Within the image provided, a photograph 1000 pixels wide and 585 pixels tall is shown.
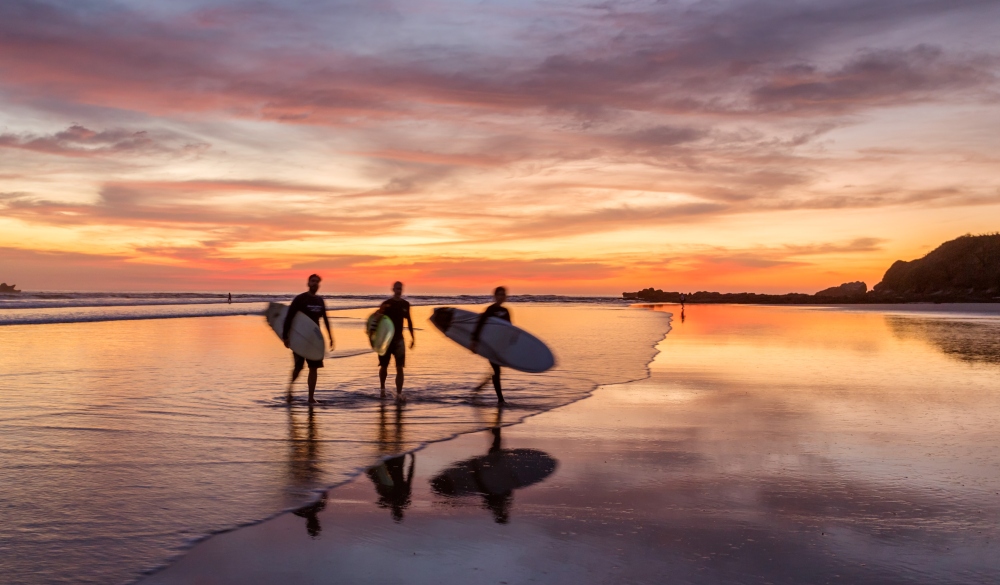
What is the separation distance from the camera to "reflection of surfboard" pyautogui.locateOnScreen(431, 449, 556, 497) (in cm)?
675

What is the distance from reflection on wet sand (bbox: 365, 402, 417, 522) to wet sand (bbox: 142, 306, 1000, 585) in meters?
0.03

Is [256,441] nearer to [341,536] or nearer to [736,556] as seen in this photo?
[341,536]

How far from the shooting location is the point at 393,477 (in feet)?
23.4

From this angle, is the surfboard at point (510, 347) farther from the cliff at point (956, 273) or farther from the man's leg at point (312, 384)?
the cliff at point (956, 273)

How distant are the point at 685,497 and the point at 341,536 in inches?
115

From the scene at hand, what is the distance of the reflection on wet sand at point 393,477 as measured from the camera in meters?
6.24

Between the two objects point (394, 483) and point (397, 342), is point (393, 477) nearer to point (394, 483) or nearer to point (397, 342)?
point (394, 483)

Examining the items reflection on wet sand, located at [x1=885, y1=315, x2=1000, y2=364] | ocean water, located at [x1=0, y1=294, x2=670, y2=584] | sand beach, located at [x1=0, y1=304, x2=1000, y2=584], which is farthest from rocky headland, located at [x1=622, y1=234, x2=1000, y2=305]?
sand beach, located at [x1=0, y1=304, x2=1000, y2=584]

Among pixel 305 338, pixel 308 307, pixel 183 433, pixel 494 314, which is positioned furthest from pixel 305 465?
pixel 494 314

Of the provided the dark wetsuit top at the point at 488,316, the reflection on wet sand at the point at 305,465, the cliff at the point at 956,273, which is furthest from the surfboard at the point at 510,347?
the cliff at the point at 956,273

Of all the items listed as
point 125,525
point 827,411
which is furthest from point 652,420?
point 125,525

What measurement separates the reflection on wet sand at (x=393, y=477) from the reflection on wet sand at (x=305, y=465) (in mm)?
519

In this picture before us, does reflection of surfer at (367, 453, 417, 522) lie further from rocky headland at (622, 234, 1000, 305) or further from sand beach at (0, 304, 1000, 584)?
rocky headland at (622, 234, 1000, 305)

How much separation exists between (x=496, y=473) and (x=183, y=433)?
4.24 metres
